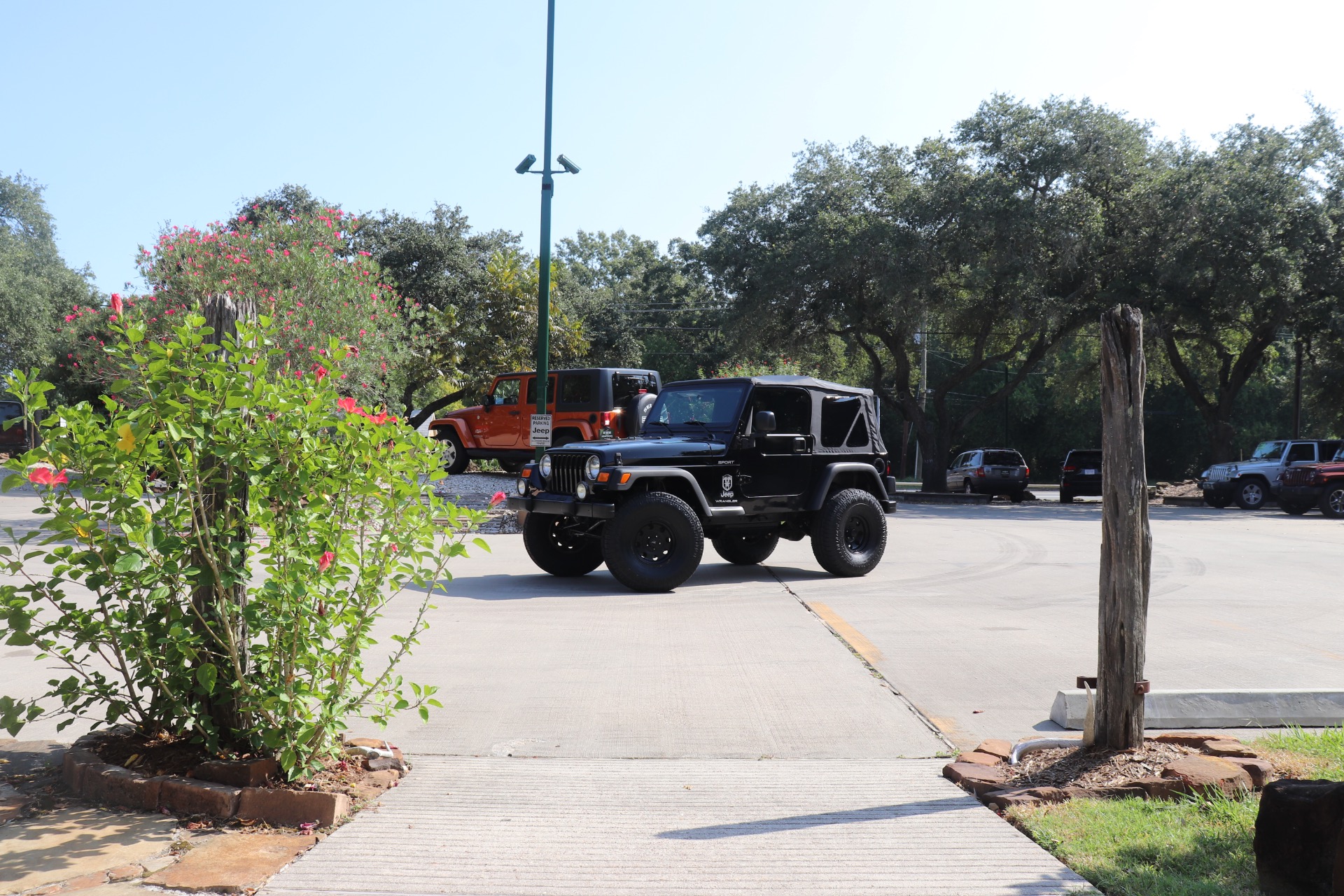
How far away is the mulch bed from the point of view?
4348 millimetres

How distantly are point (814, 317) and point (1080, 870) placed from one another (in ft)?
96.1

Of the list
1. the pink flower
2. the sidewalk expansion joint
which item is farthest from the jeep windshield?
the pink flower

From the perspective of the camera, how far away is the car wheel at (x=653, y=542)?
1010 cm

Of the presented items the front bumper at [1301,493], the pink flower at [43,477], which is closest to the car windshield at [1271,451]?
the front bumper at [1301,493]

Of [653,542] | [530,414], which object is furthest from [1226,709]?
[530,414]

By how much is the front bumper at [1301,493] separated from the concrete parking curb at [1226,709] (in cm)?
2260

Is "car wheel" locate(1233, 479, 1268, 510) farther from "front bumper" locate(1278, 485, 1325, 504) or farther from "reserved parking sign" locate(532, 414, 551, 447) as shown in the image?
"reserved parking sign" locate(532, 414, 551, 447)

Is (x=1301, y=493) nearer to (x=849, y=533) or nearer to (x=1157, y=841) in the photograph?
(x=849, y=533)

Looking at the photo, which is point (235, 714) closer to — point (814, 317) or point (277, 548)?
point (277, 548)

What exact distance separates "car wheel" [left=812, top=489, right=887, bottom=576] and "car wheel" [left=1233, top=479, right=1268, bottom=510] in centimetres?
1996

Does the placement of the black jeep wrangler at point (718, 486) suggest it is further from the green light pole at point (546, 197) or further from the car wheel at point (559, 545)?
the green light pole at point (546, 197)

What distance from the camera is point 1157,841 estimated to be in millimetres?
3703

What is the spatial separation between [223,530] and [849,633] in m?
5.08

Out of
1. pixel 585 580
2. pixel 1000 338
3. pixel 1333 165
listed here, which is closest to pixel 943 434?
pixel 1000 338
